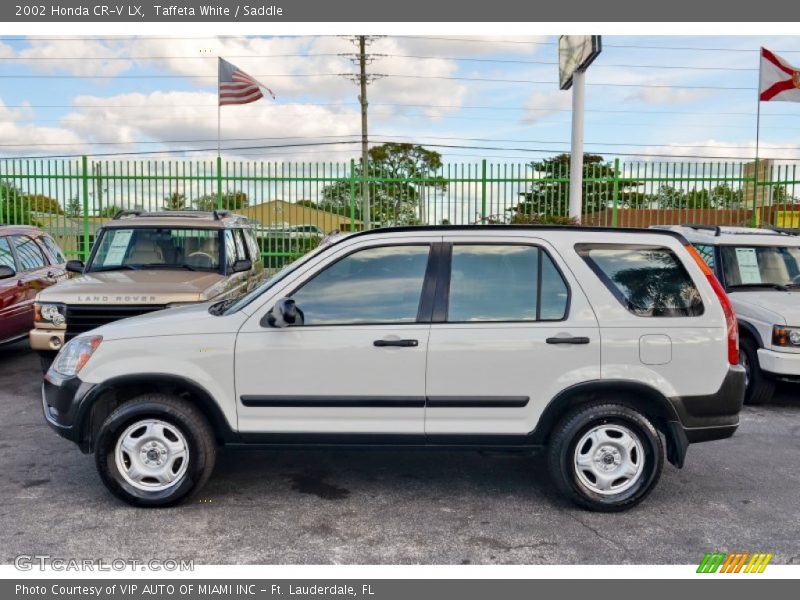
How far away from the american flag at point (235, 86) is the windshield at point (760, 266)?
11.3 m

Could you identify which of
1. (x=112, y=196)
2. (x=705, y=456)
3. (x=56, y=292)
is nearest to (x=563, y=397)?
(x=705, y=456)

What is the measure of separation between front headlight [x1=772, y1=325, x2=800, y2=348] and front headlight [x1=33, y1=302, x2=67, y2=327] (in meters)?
6.95

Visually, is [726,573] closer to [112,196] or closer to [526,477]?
[526,477]

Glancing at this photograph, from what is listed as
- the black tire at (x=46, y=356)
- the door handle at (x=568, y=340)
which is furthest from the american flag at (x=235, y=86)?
the door handle at (x=568, y=340)

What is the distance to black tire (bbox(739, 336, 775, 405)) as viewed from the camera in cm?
743

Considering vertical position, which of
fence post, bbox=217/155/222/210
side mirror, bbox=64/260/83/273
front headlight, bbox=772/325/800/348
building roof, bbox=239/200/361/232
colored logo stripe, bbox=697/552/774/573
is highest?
fence post, bbox=217/155/222/210

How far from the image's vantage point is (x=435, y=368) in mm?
4449

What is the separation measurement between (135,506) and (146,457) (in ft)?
1.04

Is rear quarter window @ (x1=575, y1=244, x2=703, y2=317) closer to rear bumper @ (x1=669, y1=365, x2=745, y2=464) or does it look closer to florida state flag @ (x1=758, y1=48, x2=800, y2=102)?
rear bumper @ (x1=669, y1=365, x2=745, y2=464)

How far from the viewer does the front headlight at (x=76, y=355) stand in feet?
15.2

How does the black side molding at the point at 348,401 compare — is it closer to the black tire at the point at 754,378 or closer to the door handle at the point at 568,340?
the door handle at the point at 568,340

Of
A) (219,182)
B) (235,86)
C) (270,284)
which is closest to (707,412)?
(270,284)

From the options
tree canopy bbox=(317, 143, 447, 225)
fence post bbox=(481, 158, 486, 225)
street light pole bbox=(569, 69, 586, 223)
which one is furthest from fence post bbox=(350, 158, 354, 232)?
street light pole bbox=(569, 69, 586, 223)

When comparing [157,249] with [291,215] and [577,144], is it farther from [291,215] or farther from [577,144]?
[577,144]
